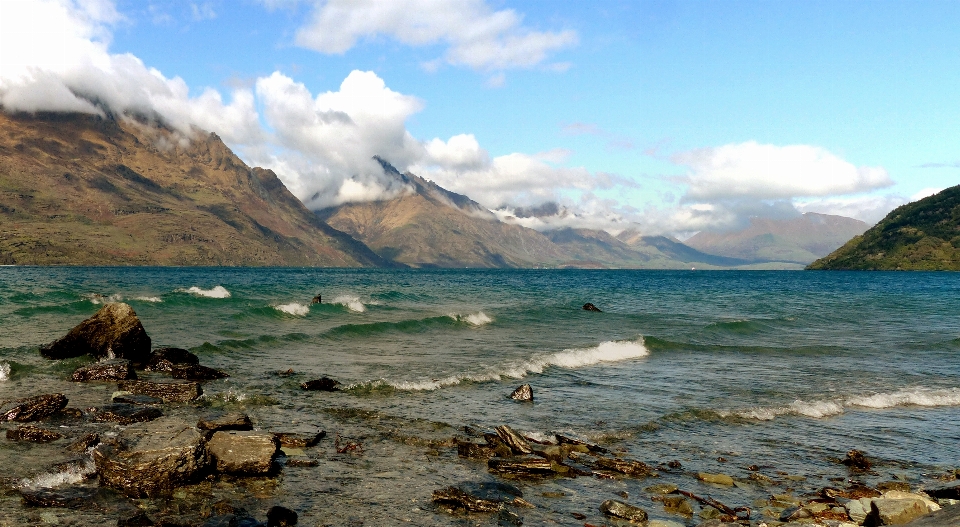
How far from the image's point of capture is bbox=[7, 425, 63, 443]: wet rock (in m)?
13.7

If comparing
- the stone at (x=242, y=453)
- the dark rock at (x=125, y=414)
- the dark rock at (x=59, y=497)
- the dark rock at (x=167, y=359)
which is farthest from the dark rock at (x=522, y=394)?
the dark rock at (x=167, y=359)

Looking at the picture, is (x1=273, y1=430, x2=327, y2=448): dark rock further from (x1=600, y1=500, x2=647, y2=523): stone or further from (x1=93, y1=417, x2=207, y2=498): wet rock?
(x1=600, y1=500, x2=647, y2=523): stone

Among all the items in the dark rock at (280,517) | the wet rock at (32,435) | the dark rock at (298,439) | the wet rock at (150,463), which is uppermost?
the wet rock at (150,463)

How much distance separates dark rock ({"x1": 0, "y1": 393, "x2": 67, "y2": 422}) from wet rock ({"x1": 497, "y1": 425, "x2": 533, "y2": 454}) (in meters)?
12.8

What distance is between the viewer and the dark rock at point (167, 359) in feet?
80.6

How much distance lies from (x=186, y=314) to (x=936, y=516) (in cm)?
5106

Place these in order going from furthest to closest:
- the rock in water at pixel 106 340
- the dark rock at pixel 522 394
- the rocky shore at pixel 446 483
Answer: the rock in water at pixel 106 340 < the dark rock at pixel 522 394 < the rocky shore at pixel 446 483

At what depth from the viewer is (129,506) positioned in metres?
10.3

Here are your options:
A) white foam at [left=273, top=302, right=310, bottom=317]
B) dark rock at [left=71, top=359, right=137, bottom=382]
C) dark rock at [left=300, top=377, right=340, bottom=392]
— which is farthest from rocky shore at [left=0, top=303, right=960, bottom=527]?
white foam at [left=273, top=302, right=310, bottom=317]

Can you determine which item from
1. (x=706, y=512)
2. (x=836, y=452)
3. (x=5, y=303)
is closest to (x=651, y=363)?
(x=836, y=452)

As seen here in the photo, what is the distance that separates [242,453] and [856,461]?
1519 centimetres

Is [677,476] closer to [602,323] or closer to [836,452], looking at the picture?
[836,452]

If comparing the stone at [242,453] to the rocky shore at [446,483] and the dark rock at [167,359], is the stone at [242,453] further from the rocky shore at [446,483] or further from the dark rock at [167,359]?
the dark rock at [167,359]

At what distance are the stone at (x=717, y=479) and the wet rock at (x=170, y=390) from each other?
1597 centimetres
